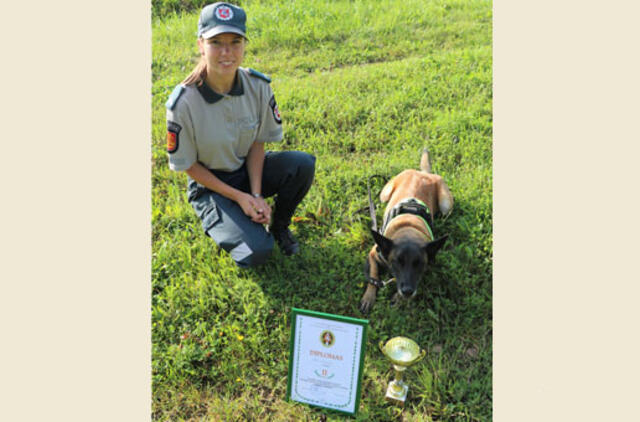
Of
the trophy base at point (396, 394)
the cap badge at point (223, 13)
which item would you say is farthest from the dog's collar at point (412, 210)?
the cap badge at point (223, 13)

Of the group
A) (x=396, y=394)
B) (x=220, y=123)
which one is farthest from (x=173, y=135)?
(x=396, y=394)

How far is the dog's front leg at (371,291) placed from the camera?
3504 mm

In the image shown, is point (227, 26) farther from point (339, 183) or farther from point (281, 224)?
point (339, 183)

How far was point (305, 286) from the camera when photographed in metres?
3.67

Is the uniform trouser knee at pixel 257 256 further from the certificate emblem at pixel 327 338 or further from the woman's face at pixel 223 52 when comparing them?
the woman's face at pixel 223 52

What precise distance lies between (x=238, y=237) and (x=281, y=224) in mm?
651

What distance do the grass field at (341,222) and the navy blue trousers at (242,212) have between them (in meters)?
0.30

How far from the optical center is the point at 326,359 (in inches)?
106

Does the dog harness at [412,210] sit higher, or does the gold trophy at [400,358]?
the dog harness at [412,210]

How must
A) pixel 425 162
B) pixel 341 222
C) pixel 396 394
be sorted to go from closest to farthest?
pixel 396 394 → pixel 341 222 → pixel 425 162

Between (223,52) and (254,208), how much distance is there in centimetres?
114

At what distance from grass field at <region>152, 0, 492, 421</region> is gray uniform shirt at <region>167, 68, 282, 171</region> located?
82 centimetres

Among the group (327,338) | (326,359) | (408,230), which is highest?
(408,230)

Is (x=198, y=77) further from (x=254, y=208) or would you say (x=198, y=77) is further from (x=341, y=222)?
(x=341, y=222)
